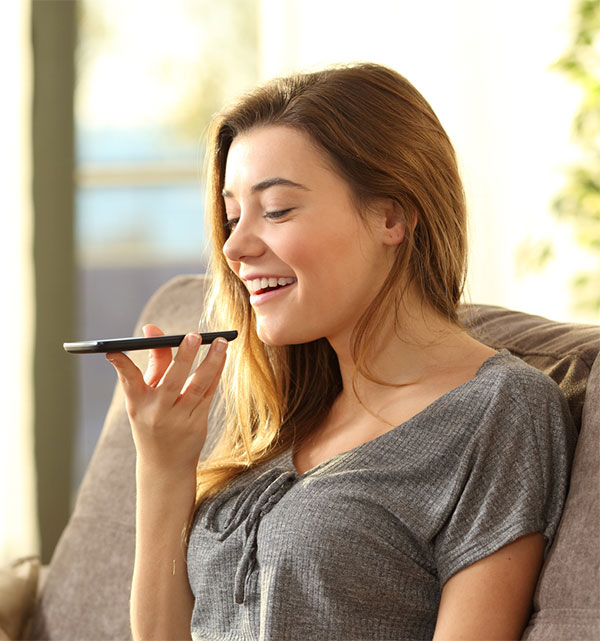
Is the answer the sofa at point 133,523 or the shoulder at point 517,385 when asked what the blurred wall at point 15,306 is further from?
the shoulder at point 517,385

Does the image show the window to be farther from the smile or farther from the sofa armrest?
the smile

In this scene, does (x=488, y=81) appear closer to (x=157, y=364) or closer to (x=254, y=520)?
(x=157, y=364)

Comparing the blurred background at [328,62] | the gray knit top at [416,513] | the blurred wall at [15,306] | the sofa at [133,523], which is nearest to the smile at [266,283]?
the gray knit top at [416,513]

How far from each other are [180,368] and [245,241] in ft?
0.63

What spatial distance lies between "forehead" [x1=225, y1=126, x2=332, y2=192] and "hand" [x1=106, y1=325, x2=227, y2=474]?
0.23 metres

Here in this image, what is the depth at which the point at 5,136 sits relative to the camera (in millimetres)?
2545

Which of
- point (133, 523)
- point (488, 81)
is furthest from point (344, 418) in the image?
point (488, 81)

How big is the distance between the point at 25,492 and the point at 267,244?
1677 millimetres

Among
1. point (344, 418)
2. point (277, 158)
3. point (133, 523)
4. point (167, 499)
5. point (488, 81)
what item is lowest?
point (133, 523)

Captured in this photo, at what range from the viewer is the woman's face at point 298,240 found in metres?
1.14

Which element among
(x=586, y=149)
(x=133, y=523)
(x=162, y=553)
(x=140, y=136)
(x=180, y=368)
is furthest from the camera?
(x=140, y=136)

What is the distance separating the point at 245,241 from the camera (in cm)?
117

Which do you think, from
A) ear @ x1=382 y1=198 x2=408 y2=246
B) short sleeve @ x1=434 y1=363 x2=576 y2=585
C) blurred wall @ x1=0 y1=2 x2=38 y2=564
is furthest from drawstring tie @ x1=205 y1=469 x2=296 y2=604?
blurred wall @ x1=0 y1=2 x2=38 y2=564

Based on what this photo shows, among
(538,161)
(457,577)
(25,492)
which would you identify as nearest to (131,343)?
(457,577)
